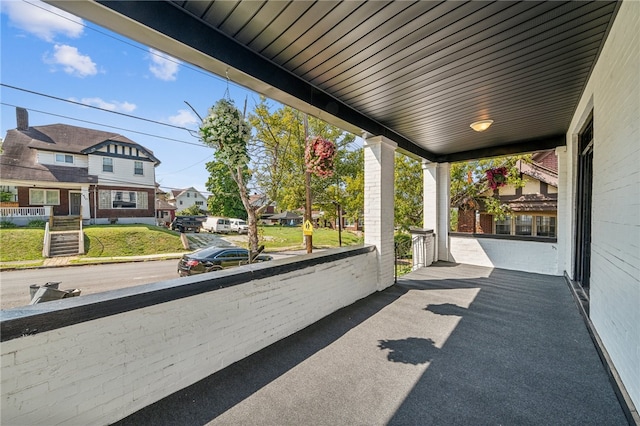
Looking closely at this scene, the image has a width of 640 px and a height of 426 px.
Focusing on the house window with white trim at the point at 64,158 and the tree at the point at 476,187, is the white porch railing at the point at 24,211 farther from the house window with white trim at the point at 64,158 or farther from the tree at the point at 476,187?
the tree at the point at 476,187

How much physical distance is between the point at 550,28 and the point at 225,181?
597 inches

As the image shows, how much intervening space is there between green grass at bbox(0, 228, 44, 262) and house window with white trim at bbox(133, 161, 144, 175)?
530 centimetres

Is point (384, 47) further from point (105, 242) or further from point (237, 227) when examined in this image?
point (237, 227)

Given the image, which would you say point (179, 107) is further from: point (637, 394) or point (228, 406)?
point (637, 394)

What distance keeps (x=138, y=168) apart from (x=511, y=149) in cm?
1746

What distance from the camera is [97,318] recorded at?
1473 millimetres

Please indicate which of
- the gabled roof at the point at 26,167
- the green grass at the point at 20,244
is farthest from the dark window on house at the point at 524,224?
the gabled roof at the point at 26,167

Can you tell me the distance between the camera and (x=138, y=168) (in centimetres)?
1488

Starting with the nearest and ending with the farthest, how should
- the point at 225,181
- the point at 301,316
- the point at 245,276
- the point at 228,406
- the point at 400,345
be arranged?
the point at 228,406 < the point at 245,276 < the point at 400,345 < the point at 301,316 < the point at 225,181

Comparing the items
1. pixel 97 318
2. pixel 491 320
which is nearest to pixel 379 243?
pixel 491 320

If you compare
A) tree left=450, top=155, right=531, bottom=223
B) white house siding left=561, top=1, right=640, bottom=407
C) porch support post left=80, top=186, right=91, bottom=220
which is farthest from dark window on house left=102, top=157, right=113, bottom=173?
white house siding left=561, top=1, right=640, bottom=407

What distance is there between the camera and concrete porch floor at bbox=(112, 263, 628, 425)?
65.1 inches

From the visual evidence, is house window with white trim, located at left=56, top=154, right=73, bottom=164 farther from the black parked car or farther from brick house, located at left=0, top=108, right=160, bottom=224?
the black parked car

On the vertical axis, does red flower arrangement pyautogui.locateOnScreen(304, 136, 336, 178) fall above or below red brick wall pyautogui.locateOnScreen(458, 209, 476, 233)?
above
